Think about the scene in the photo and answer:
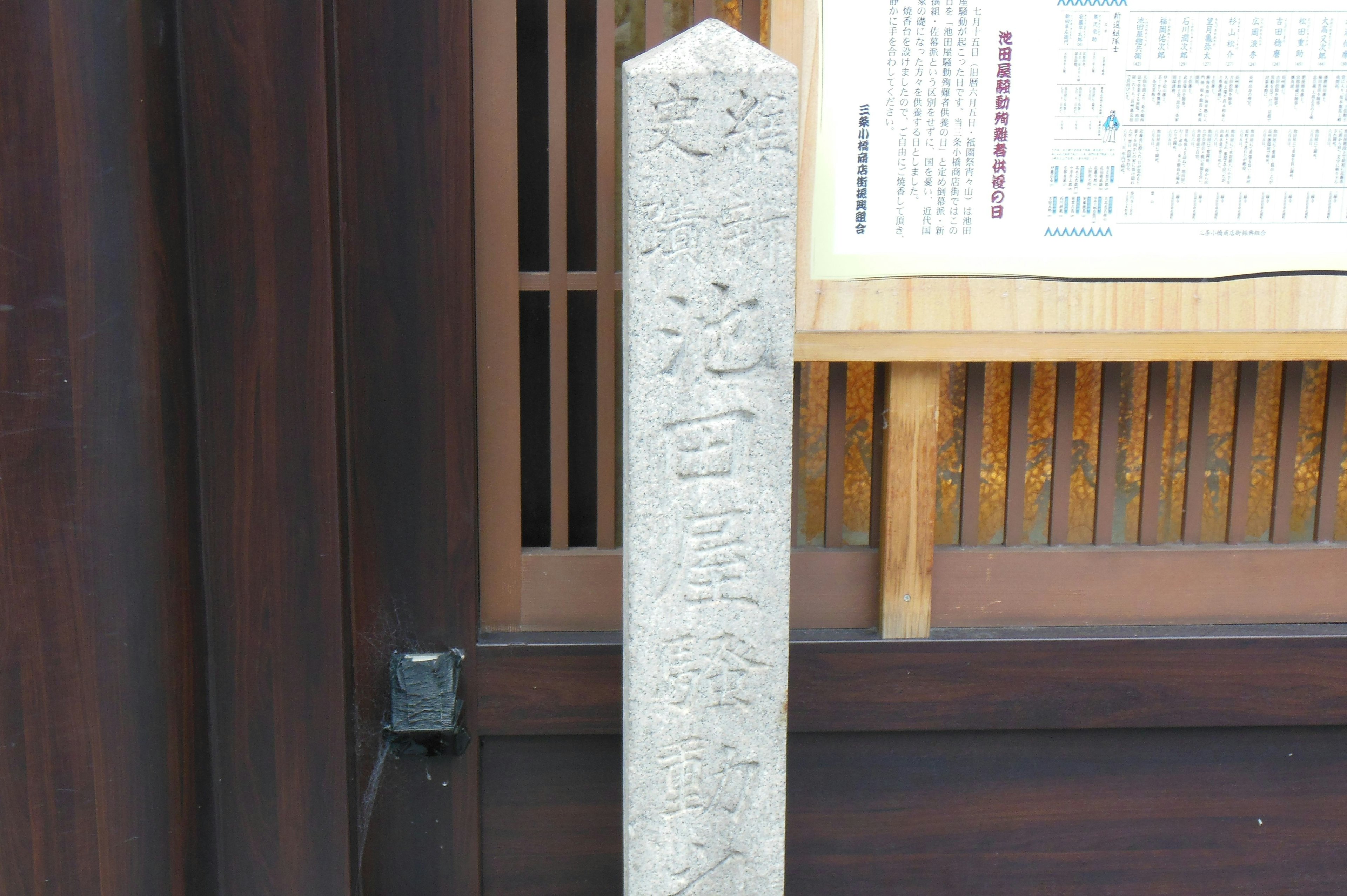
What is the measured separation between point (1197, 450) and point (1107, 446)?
0.32m

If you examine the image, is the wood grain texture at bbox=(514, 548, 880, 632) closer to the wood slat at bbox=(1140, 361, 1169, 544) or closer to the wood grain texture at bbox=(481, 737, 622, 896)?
the wood grain texture at bbox=(481, 737, 622, 896)

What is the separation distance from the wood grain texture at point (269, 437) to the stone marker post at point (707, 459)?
0.87 m

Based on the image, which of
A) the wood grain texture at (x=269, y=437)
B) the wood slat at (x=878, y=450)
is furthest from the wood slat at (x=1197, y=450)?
the wood grain texture at (x=269, y=437)

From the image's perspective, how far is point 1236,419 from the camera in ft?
10.3

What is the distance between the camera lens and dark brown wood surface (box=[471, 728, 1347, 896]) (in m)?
3.04

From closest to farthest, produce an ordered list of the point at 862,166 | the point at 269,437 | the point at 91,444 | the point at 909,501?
the point at 91,444 < the point at 269,437 < the point at 862,166 < the point at 909,501

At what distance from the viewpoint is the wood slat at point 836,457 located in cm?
303

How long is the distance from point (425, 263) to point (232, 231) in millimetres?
528

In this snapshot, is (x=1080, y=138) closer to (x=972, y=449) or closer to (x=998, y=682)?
(x=972, y=449)

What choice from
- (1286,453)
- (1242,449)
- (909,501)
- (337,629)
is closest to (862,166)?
(909,501)

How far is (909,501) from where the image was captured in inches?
117

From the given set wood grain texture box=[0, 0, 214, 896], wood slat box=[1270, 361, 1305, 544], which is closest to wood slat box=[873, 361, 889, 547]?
wood slat box=[1270, 361, 1305, 544]

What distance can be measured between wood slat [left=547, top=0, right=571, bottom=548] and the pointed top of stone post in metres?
0.71

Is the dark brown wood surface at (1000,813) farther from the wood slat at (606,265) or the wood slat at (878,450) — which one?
the wood slat at (606,265)
